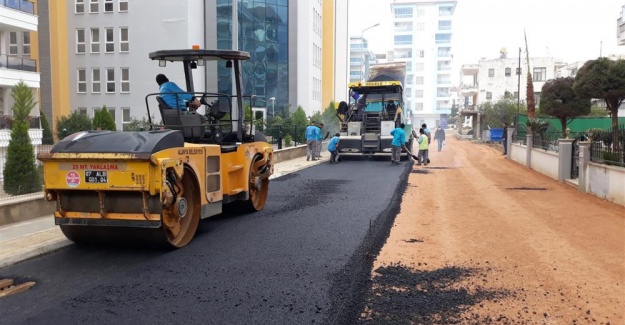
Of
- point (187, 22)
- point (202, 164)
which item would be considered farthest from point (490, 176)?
point (187, 22)

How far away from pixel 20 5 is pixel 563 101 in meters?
22.8

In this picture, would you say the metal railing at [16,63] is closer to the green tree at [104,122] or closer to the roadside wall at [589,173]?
the green tree at [104,122]

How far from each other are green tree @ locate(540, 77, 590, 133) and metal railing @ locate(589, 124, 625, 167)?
11.1m

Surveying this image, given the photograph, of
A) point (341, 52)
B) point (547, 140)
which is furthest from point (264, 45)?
point (547, 140)

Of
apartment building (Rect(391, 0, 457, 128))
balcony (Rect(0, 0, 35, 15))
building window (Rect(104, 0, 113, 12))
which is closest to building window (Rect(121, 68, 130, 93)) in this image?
building window (Rect(104, 0, 113, 12))

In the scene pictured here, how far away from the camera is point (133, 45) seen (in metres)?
33.5

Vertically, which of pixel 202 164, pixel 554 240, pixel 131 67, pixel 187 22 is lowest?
pixel 554 240

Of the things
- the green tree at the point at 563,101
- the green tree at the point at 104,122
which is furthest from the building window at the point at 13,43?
the green tree at the point at 563,101

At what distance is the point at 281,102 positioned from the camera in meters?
41.5

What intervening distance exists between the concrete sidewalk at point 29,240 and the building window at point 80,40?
28.6m

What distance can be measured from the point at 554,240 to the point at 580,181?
6160 mm

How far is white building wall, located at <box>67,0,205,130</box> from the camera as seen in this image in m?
33.4

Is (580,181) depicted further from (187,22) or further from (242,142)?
(187,22)

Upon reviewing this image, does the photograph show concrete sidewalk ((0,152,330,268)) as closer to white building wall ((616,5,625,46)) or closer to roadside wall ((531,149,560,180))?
roadside wall ((531,149,560,180))
